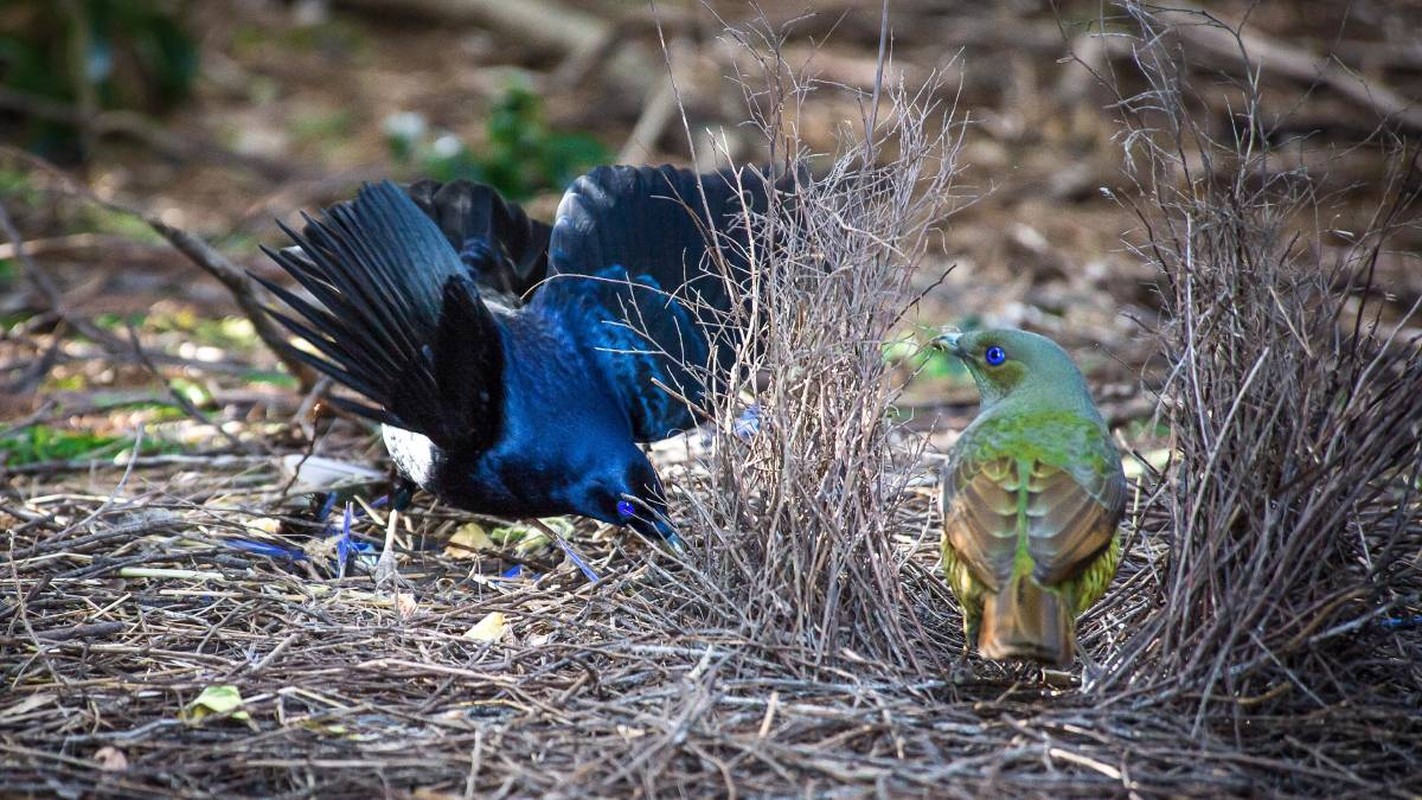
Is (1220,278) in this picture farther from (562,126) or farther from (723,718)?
(562,126)

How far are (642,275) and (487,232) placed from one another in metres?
0.61

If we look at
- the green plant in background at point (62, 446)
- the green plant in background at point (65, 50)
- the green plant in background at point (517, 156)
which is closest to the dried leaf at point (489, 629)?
the green plant in background at point (62, 446)

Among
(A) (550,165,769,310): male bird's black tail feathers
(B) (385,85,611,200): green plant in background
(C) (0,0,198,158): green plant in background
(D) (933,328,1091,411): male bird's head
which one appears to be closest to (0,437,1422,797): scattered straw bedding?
(D) (933,328,1091,411): male bird's head

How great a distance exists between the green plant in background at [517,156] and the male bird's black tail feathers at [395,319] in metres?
3.62

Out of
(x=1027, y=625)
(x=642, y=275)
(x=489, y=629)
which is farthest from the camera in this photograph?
(x=642, y=275)

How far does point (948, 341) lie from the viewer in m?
3.46

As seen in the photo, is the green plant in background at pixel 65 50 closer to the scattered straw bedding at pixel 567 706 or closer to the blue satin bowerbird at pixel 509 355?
the blue satin bowerbird at pixel 509 355

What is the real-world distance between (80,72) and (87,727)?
681 cm

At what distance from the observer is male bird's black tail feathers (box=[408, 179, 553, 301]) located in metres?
4.74

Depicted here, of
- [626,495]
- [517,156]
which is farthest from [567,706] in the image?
[517,156]

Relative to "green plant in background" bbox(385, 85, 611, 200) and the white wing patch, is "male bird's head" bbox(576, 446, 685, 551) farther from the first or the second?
"green plant in background" bbox(385, 85, 611, 200)

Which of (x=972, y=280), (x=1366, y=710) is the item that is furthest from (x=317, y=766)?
(x=972, y=280)

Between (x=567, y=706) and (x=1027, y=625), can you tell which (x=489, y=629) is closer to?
(x=567, y=706)

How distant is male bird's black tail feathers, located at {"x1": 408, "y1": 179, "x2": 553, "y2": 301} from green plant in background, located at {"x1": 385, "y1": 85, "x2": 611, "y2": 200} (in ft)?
9.09
